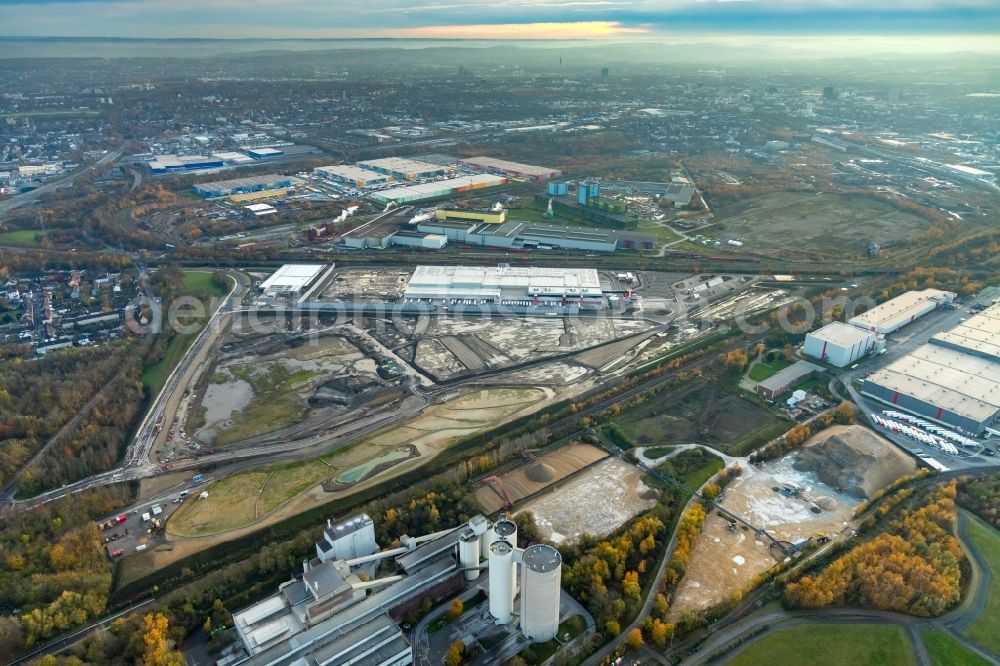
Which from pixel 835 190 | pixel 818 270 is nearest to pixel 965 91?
pixel 835 190

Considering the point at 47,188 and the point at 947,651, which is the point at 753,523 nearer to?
the point at 947,651

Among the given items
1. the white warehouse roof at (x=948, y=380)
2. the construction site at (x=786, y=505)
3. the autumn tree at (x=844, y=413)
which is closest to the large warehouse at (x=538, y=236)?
the white warehouse roof at (x=948, y=380)

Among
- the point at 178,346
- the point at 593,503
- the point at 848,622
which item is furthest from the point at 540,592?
the point at 178,346

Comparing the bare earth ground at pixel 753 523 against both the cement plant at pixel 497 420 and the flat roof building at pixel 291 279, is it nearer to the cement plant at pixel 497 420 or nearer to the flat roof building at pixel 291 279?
the cement plant at pixel 497 420

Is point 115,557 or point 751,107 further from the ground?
point 751,107

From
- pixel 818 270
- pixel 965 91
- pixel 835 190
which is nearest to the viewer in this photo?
pixel 818 270

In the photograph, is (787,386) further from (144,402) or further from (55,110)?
(55,110)
